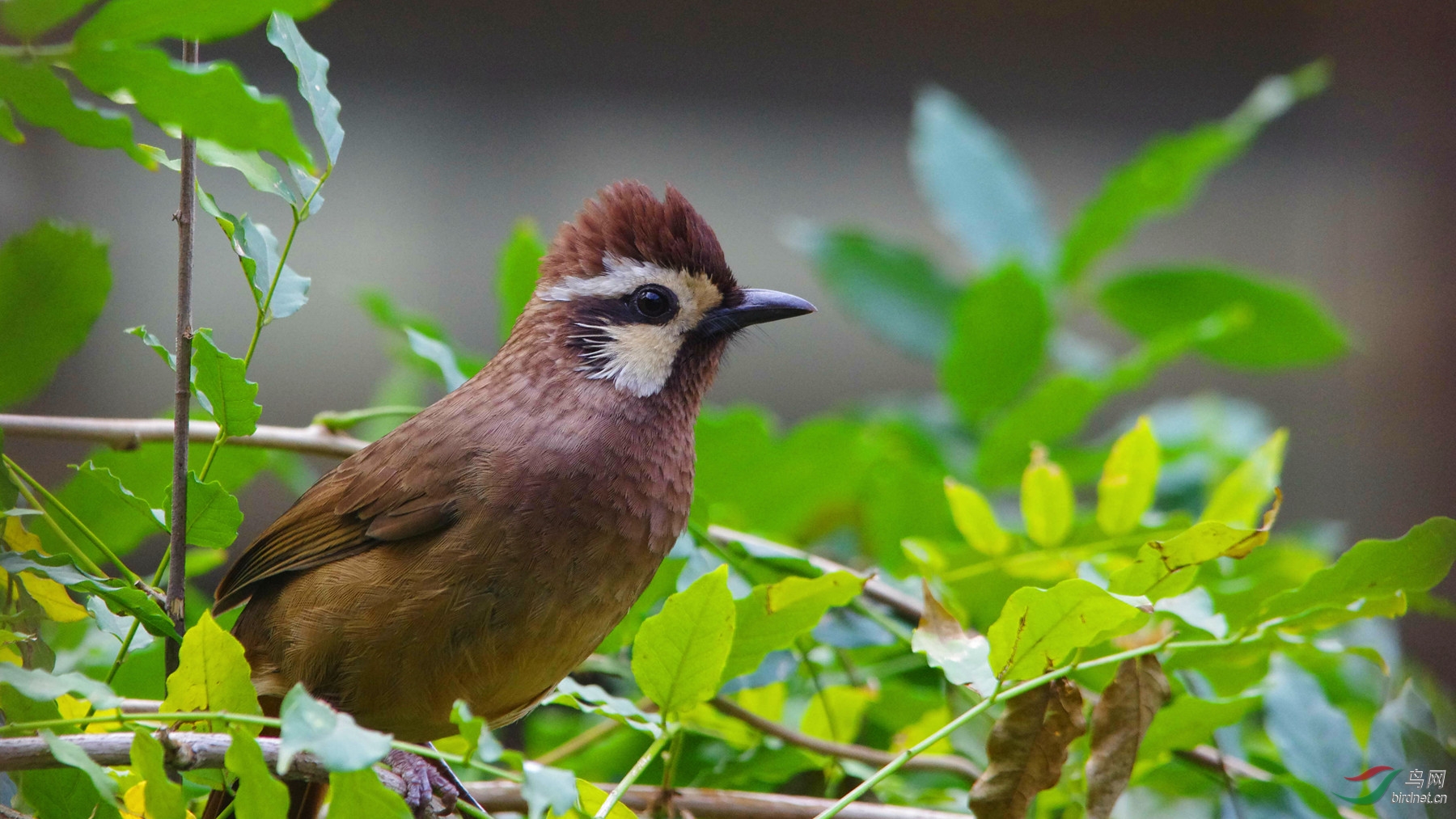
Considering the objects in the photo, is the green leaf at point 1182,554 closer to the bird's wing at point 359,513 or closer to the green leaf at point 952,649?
the green leaf at point 952,649

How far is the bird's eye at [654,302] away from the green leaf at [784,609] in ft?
2.01

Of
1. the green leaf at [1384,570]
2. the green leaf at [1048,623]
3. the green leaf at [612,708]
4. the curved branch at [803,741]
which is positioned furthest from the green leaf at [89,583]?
the green leaf at [1384,570]

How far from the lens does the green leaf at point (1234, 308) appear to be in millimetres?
2441

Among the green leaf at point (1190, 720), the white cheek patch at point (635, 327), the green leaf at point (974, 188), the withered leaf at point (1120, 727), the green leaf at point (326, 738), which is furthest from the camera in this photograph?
Result: the green leaf at point (974, 188)

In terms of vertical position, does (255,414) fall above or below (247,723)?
above

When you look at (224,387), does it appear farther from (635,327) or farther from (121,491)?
(635,327)

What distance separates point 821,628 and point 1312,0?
17.0ft

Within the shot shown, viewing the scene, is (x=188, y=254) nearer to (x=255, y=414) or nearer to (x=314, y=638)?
(x=255, y=414)

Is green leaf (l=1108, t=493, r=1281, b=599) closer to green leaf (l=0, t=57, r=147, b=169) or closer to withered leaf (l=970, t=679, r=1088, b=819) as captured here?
withered leaf (l=970, t=679, r=1088, b=819)

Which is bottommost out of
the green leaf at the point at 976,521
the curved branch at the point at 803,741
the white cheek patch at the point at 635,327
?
the curved branch at the point at 803,741

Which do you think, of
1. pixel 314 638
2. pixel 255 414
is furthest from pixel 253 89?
pixel 314 638

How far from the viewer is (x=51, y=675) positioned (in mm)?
1003

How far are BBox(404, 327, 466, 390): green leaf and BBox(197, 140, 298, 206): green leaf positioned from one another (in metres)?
0.45

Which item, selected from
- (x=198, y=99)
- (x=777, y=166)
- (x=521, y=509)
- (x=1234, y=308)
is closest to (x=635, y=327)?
(x=521, y=509)
